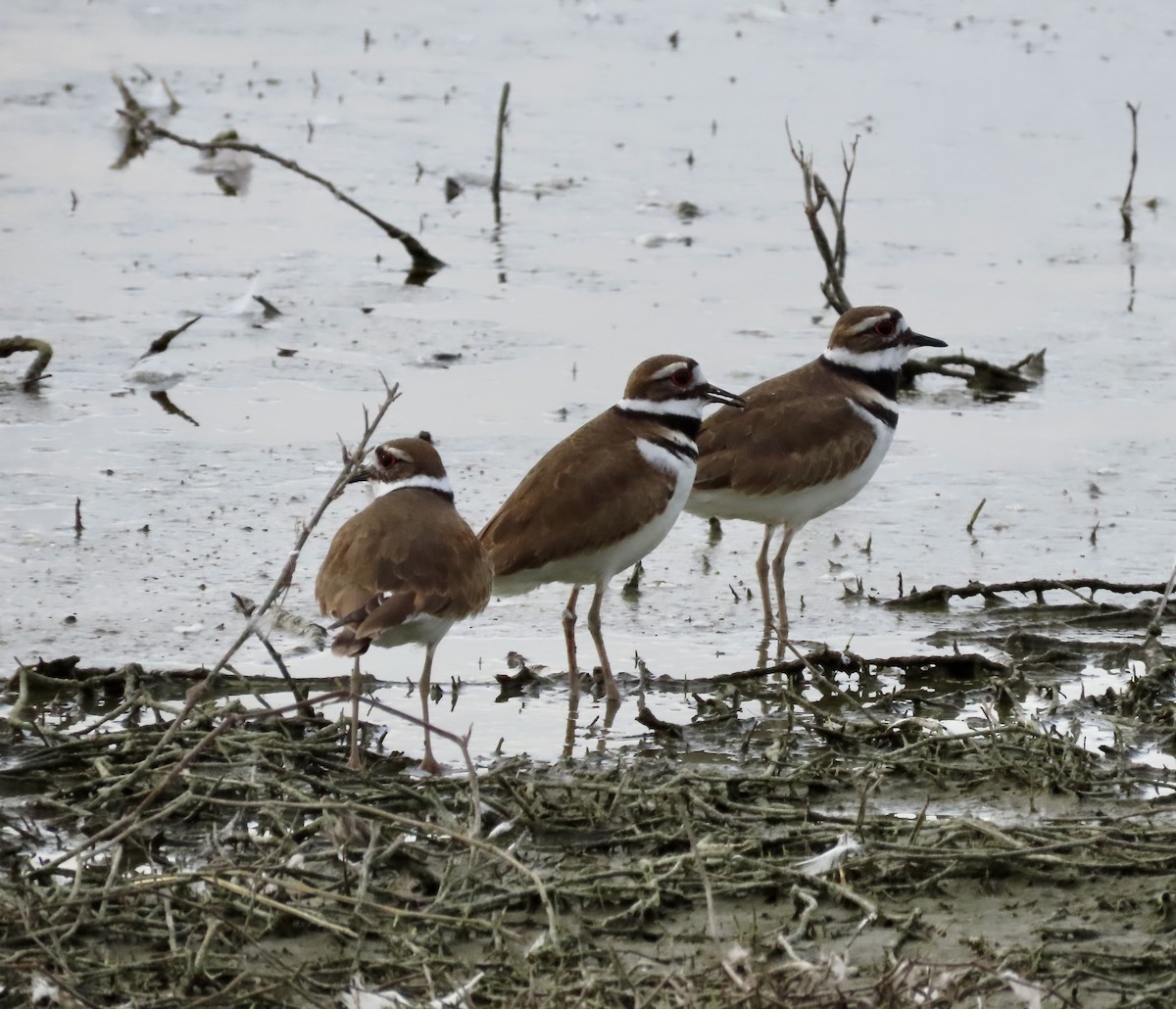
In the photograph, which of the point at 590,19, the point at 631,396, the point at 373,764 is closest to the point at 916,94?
the point at 590,19

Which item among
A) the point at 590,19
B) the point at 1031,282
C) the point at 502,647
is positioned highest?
the point at 590,19

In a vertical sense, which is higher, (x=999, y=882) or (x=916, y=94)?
(x=916, y=94)

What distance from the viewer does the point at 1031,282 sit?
1376 cm

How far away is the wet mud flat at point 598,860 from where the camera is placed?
4723 millimetres

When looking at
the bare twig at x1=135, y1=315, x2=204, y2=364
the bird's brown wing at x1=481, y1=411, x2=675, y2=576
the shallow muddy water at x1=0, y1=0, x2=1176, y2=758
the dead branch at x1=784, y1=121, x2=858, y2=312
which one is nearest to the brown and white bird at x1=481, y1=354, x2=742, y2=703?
the bird's brown wing at x1=481, y1=411, x2=675, y2=576

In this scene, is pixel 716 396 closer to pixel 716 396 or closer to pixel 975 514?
pixel 716 396

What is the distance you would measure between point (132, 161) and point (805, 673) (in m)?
10.2

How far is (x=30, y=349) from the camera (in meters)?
10.7

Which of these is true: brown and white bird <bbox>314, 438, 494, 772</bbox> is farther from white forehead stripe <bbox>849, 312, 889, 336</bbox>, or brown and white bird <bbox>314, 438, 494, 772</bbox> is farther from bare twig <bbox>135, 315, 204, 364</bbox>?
bare twig <bbox>135, 315, 204, 364</bbox>

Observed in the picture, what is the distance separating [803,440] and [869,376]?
2.70ft

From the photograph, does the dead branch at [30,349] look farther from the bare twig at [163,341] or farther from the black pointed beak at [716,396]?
the black pointed beak at [716,396]

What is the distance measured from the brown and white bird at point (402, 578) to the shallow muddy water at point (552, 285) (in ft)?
1.93

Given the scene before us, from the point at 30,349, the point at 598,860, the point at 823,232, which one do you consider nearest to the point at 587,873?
the point at 598,860

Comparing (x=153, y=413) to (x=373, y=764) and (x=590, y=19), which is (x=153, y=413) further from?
(x=590, y=19)
